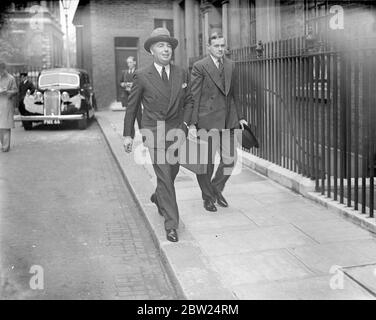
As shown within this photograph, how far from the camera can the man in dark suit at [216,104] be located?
638 cm

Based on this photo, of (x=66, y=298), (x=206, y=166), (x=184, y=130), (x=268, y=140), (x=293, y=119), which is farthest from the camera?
(x=268, y=140)

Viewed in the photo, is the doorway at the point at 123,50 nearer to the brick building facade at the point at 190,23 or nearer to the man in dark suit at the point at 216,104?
the brick building facade at the point at 190,23

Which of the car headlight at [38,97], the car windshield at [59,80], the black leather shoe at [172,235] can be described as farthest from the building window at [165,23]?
the black leather shoe at [172,235]

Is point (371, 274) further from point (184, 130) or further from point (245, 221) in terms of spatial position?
point (184, 130)

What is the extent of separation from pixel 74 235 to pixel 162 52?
2.14m

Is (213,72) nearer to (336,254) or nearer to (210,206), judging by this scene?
(210,206)

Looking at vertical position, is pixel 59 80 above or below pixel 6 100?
above

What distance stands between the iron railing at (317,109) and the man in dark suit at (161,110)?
181cm

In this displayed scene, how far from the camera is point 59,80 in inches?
698

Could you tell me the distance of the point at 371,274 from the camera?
4.41 meters

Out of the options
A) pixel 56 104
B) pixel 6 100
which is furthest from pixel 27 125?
pixel 6 100

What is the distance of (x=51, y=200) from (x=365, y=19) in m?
5.50

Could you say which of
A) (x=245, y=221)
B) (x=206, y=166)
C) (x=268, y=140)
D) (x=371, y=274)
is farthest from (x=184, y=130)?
(x=268, y=140)

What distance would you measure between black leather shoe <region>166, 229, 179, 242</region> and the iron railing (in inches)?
74.1
